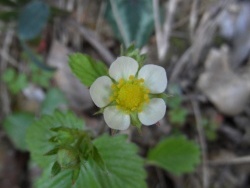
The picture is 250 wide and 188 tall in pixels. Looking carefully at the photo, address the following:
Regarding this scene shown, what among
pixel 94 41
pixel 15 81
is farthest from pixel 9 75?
pixel 94 41

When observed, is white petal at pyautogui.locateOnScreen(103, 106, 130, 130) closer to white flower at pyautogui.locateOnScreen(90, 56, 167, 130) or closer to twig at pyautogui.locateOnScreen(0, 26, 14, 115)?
white flower at pyautogui.locateOnScreen(90, 56, 167, 130)

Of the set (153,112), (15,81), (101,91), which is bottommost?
(153,112)

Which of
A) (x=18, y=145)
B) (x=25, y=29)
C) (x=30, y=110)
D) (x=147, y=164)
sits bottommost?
(x=147, y=164)

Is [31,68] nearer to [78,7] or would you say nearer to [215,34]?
[78,7]

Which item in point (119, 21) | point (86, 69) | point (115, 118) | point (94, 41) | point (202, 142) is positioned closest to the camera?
point (115, 118)

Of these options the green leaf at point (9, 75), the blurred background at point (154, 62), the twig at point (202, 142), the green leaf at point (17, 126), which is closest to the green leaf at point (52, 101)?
the blurred background at point (154, 62)

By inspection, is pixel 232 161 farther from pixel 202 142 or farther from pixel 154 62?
pixel 154 62

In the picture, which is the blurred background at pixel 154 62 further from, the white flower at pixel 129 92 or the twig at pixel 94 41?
the white flower at pixel 129 92

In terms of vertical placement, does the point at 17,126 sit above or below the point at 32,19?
below

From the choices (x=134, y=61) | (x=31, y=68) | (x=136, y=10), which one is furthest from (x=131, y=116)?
(x=31, y=68)
